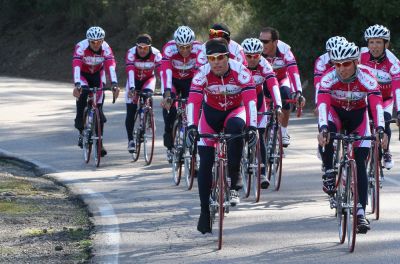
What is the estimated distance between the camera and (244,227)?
10695 mm

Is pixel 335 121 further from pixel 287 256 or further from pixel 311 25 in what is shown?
pixel 311 25

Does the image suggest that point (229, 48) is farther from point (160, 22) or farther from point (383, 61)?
point (160, 22)

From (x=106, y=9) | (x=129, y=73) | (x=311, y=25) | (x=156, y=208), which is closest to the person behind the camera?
(x=156, y=208)

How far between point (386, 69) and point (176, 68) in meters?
3.31

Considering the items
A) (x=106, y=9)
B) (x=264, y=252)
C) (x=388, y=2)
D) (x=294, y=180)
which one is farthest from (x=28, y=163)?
(x=106, y=9)

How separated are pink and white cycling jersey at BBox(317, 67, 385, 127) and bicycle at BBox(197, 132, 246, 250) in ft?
2.81

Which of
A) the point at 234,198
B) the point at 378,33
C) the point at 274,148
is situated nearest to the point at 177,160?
the point at 274,148

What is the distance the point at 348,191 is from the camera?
31.6ft

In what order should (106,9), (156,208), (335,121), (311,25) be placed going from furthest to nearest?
(106,9)
(311,25)
(156,208)
(335,121)

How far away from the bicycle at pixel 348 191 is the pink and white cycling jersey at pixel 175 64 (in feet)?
15.4

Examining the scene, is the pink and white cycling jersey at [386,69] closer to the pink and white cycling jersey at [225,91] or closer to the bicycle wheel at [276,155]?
the bicycle wheel at [276,155]

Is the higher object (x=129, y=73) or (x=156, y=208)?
(x=129, y=73)

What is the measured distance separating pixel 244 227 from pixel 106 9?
111 ft

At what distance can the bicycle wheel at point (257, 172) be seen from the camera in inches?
481
